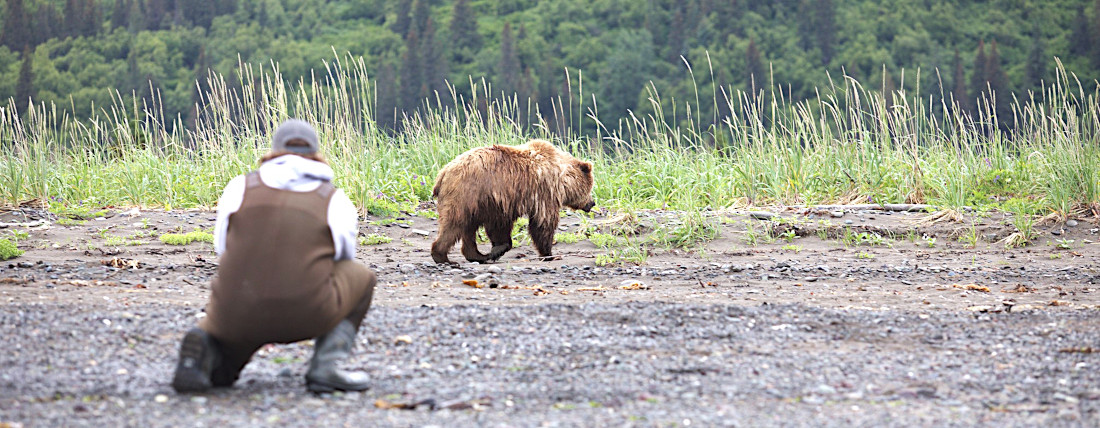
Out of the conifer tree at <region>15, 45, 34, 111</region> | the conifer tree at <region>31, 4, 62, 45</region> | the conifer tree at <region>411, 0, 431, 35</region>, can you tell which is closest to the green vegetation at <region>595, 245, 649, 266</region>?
the conifer tree at <region>15, 45, 34, 111</region>

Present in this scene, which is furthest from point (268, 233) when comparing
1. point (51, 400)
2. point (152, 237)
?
point (152, 237)

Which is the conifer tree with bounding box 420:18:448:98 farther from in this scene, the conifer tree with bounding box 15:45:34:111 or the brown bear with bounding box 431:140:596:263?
the brown bear with bounding box 431:140:596:263

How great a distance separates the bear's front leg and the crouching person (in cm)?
401

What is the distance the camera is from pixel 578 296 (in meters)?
6.27

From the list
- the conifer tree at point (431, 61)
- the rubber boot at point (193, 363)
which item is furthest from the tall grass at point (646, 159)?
the conifer tree at point (431, 61)

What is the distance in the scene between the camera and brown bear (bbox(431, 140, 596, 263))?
287 inches

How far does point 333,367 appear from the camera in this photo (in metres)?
3.86

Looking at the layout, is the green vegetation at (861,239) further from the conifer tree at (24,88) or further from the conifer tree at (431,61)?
the conifer tree at (431,61)

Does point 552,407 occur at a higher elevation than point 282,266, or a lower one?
lower

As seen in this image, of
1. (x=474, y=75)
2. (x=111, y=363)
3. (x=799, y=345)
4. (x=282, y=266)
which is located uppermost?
(x=282, y=266)

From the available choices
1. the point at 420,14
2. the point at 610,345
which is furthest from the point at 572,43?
the point at 610,345

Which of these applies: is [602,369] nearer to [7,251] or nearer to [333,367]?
[333,367]

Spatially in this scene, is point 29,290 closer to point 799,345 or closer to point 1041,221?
point 799,345

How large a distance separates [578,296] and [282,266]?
9.14 feet
